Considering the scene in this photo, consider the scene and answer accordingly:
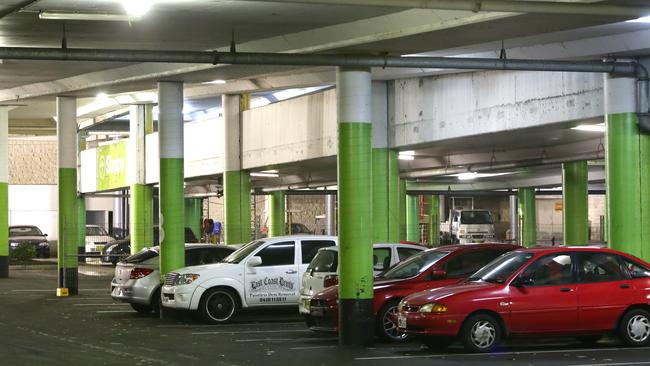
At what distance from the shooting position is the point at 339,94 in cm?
1612

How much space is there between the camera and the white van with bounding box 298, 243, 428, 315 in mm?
17359

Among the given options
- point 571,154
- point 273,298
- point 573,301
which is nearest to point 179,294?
point 273,298

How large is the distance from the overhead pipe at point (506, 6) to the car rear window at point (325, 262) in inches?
242

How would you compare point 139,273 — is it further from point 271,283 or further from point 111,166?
point 111,166

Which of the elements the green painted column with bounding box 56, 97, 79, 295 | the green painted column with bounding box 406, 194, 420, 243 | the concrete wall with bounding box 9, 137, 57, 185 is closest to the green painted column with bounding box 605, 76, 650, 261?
the green painted column with bounding box 56, 97, 79, 295

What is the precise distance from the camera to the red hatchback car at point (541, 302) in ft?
45.7

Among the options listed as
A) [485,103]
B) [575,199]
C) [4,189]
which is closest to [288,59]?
[485,103]

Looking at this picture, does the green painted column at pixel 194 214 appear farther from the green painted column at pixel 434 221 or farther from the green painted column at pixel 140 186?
the green painted column at pixel 140 186

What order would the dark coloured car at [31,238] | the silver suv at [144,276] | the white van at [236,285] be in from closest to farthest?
the white van at [236,285] < the silver suv at [144,276] < the dark coloured car at [31,238]

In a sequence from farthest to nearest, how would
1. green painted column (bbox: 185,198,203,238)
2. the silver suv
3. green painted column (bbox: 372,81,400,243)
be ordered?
1. green painted column (bbox: 185,198,203,238)
2. green painted column (bbox: 372,81,400,243)
3. the silver suv

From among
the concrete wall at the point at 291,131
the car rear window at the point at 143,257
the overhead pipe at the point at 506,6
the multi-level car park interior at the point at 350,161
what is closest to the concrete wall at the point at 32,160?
the multi-level car park interior at the point at 350,161

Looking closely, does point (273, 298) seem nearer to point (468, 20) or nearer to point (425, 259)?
point (425, 259)

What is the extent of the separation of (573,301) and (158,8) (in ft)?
22.0

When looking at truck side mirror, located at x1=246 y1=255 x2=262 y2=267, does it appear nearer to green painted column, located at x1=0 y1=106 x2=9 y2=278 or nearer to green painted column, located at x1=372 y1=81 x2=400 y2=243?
green painted column, located at x1=372 y1=81 x2=400 y2=243
